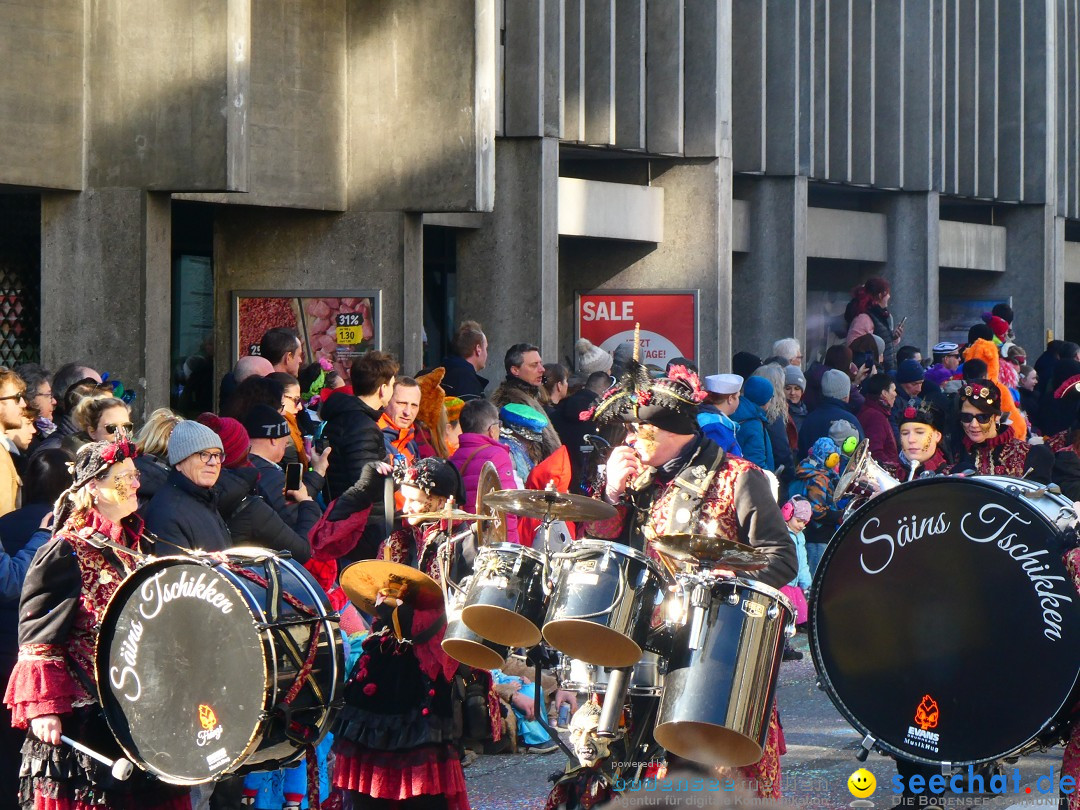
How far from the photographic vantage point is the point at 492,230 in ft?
48.9

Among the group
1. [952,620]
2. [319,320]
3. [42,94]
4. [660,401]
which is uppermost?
[42,94]

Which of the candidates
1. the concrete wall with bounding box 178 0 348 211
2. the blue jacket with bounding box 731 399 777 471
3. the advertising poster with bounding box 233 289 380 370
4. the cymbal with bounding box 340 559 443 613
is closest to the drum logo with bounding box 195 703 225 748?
the cymbal with bounding box 340 559 443 613

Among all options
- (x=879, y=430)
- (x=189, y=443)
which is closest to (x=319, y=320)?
(x=879, y=430)

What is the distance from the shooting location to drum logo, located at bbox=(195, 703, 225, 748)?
197 inches

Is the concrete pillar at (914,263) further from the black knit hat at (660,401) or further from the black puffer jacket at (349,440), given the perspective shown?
the black knit hat at (660,401)

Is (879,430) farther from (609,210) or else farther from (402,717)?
(402,717)

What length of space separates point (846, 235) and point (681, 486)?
57.1 feet

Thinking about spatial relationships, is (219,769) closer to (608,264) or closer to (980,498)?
(980,498)

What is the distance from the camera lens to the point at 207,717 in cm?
502

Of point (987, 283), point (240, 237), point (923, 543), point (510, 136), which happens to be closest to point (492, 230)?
point (510, 136)

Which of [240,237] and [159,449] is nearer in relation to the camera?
[159,449]

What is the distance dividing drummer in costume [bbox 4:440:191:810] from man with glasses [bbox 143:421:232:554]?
535mm

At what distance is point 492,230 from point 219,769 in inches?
407

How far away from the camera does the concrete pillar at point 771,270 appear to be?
1975 cm
